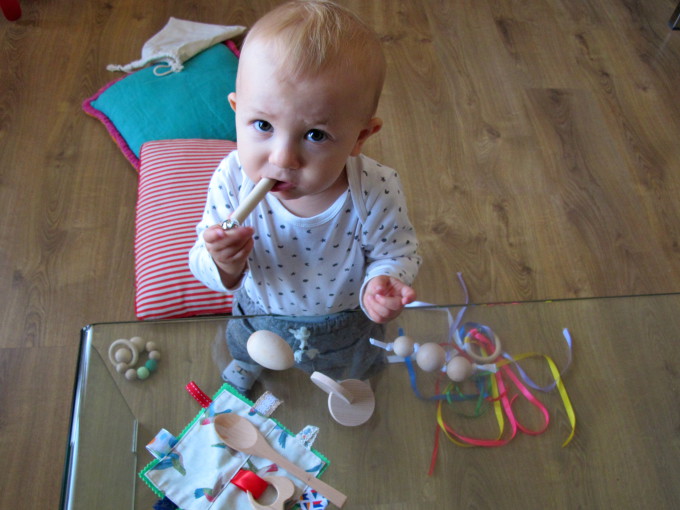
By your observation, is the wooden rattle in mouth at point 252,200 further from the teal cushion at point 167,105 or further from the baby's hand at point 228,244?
the teal cushion at point 167,105

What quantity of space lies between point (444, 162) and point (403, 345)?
89 centimetres

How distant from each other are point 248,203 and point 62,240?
2.93ft

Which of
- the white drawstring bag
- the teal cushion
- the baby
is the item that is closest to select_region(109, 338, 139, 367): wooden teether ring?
the baby

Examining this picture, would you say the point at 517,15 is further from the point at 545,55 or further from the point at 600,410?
the point at 600,410

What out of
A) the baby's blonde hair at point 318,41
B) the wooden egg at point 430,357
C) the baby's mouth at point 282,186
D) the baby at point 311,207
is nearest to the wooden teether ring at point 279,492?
the baby at point 311,207

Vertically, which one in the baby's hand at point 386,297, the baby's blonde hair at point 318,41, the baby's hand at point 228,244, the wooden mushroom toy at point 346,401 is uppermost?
the baby's blonde hair at point 318,41

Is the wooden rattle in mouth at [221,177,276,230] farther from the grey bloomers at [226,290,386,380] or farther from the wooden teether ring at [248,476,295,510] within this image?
the wooden teether ring at [248,476,295,510]

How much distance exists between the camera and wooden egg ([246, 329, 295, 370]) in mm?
739

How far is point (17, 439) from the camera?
3.56ft

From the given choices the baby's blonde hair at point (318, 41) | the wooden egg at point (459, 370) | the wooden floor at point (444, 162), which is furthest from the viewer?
the wooden floor at point (444, 162)

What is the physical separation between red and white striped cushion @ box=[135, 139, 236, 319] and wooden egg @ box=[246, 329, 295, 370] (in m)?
0.41

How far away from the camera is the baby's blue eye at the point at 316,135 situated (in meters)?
0.61

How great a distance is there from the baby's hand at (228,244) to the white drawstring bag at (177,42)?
1.04 m

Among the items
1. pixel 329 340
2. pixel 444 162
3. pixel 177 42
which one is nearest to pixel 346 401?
pixel 329 340
